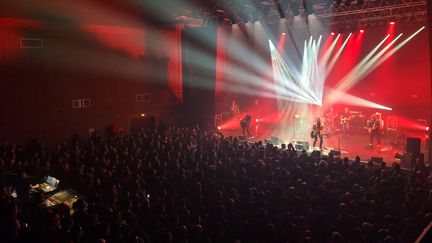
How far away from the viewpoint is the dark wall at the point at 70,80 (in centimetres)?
1398

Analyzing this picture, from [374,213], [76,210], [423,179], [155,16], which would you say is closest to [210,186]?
[76,210]

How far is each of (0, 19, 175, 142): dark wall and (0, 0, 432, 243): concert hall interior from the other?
60mm

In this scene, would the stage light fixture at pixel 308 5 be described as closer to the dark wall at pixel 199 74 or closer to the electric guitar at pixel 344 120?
the dark wall at pixel 199 74

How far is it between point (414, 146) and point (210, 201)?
9.53 meters

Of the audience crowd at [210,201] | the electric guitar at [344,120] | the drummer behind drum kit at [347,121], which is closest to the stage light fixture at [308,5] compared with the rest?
the audience crowd at [210,201]

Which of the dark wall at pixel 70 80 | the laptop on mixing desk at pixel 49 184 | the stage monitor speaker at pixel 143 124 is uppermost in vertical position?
the dark wall at pixel 70 80

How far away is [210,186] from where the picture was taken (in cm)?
820

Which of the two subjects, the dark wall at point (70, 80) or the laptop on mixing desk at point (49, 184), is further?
the dark wall at point (70, 80)

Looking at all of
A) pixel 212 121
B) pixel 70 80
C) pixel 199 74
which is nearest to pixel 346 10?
pixel 199 74

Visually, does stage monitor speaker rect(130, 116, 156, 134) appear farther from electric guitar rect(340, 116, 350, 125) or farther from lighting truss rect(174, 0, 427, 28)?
electric guitar rect(340, 116, 350, 125)

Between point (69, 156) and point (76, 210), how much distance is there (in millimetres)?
4267

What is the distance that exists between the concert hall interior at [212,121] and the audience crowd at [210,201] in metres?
0.04

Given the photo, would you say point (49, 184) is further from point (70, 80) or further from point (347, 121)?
point (347, 121)

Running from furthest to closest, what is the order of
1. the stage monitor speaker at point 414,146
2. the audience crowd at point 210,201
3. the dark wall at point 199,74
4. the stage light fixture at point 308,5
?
the dark wall at point 199,74 → the stage light fixture at point 308,5 → the stage monitor speaker at point 414,146 → the audience crowd at point 210,201
